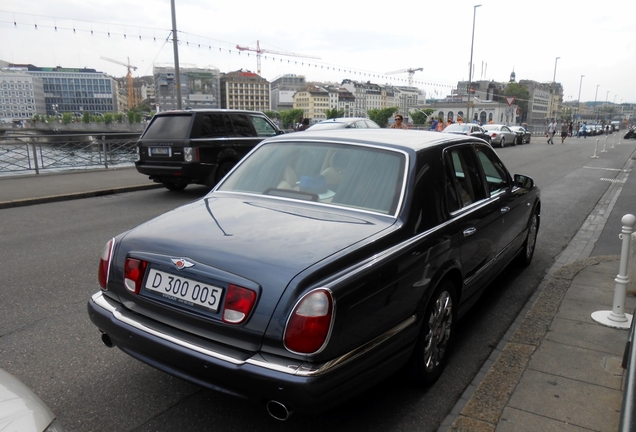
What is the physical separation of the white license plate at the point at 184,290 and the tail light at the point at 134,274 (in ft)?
0.21

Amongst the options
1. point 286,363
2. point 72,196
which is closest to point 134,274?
point 286,363

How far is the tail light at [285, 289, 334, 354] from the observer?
7.46 feet

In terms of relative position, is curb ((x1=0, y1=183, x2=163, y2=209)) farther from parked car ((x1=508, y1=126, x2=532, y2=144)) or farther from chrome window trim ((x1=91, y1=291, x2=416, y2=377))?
parked car ((x1=508, y1=126, x2=532, y2=144))

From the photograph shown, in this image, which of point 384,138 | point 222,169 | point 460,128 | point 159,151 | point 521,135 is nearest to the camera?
point 384,138

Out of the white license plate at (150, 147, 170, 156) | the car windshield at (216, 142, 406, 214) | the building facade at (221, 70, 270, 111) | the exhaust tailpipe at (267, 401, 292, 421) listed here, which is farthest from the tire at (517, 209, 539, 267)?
the building facade at (221, 70, 270, 111)

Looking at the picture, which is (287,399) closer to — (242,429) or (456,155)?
(242,429)

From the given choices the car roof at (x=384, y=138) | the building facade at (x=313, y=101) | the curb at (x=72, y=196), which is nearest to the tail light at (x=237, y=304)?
the car roof at (x=384, y=138)

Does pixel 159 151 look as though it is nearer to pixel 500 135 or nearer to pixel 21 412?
pixel 21 412

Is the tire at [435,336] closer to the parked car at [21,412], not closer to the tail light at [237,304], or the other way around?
the tail light at [237,304]

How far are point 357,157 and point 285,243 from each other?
45.1 inches

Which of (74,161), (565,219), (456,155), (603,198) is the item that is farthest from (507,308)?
(74,161)

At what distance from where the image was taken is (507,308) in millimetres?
4840

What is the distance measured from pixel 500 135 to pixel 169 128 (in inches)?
1094

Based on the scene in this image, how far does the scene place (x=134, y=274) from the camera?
2799 millimetres
